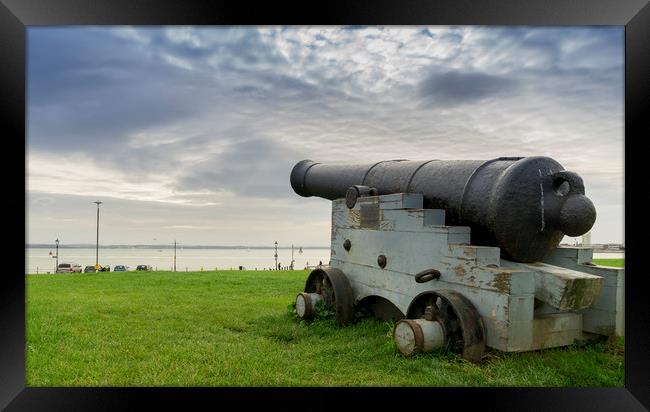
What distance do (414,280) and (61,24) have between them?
3.64 metres

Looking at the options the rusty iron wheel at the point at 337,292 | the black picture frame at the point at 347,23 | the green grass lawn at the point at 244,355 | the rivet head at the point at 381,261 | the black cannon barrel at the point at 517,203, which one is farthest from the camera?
the rusty iron wheel at the point at 337,292

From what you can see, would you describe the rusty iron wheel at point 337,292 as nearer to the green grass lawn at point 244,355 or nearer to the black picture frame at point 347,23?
the green grass lawn at point 244,355

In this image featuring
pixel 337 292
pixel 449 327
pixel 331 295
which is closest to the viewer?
pixel 449 327

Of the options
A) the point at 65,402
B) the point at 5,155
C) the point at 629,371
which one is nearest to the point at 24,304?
the point at 65,402

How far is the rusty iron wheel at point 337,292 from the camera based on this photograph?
18.8 ft

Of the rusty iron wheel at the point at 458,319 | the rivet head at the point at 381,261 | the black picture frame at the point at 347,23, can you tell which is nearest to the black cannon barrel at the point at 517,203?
the rusty iron wheel at the point at 458,319

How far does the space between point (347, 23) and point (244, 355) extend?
3.15 m

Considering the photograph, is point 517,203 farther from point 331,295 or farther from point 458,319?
point 331,295

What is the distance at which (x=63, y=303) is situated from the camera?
7801 mm

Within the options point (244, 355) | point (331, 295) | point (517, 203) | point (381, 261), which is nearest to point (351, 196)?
point (381, 261)

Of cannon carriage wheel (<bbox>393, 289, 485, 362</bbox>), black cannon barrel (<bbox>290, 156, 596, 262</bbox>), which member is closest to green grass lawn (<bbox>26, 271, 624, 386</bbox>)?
cannon carriage wheel (<bbox>393, 289, 485, 362</bbox>)

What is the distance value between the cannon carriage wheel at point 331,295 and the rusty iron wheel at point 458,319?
1.30m

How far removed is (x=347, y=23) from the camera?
10.7ft

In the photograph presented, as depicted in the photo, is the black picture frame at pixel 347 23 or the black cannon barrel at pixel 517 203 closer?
the black picture frame at pixel 347 23
